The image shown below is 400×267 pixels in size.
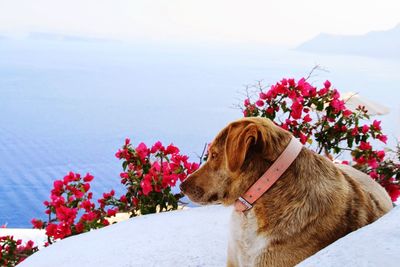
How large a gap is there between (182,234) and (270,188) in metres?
1.27

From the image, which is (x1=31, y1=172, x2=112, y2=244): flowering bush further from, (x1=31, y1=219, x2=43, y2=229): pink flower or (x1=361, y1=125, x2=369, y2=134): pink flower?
(x1=361, y1=125, x2=369, y2=134): pink flower

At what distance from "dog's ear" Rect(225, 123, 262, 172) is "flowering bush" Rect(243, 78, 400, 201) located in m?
2.01

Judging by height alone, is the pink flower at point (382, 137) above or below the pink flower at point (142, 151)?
below

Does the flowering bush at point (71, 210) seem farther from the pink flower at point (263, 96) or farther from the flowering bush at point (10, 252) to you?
the pink flower at point (263, 96)

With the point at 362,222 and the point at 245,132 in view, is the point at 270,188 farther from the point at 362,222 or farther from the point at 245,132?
the point at 362,222

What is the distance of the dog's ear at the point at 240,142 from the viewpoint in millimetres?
1877

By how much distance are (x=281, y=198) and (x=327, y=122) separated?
7.32ft

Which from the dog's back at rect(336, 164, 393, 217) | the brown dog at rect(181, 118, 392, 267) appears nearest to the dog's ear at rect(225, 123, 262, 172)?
the brown dog at rect(181, 118, 392, 267)

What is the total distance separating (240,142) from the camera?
73.9 inches

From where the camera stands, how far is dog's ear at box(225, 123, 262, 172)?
1.88 meters

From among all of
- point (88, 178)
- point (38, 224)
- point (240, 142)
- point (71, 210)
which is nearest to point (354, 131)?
point (88, 178)

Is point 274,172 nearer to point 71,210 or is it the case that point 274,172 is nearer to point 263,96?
point 71,210

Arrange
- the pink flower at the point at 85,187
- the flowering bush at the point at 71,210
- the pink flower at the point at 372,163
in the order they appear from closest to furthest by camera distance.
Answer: the flowering bush at the point at 71,210, the pink flower at the point at 85,187, the pink flower at the point at 372,163

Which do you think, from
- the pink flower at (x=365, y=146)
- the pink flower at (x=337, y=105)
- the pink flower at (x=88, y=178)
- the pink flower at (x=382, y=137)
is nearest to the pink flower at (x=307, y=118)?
the pink flower at (x=337, y=105)
